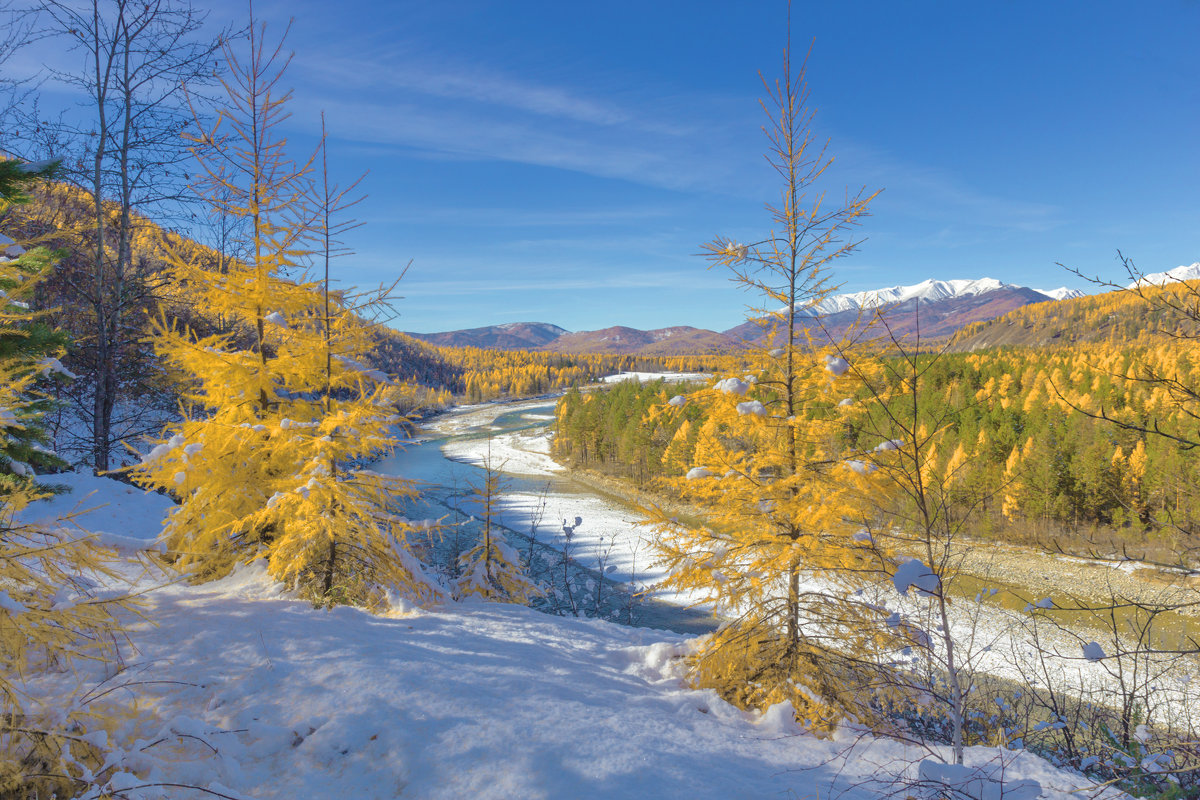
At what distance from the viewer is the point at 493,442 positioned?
200 feet

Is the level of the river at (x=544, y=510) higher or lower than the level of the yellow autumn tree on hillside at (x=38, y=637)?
lower

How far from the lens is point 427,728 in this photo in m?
3.52

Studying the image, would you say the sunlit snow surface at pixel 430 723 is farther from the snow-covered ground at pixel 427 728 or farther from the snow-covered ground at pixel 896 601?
the snow-covered ground at pixel 896 601

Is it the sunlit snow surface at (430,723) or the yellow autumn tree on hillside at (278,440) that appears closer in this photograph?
the sunlit snow surface at (430,723)

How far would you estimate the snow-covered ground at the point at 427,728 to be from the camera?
10.1ft

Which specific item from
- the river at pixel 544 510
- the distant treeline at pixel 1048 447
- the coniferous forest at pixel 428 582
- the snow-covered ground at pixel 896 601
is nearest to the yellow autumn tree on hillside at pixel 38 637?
the coniferous forest at pixel 428 582

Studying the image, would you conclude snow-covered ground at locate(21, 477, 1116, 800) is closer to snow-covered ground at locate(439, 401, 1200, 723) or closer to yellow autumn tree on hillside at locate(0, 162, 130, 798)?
yellow autumn tree on hillside at locate(0, 162, 130, 798)

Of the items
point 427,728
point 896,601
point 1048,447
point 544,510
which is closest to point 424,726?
point 427,728

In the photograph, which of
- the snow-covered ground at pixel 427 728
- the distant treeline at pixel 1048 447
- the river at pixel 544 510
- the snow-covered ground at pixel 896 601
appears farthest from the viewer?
the distant treeline at pixel 1048 447

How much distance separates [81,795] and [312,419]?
19.2 ft

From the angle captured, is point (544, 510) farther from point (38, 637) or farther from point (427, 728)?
point (38, 637)

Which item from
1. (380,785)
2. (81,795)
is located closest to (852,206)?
(380,785)

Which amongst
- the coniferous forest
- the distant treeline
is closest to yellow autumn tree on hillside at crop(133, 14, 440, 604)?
the coniferous forest

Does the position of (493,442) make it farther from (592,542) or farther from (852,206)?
(852,206)
